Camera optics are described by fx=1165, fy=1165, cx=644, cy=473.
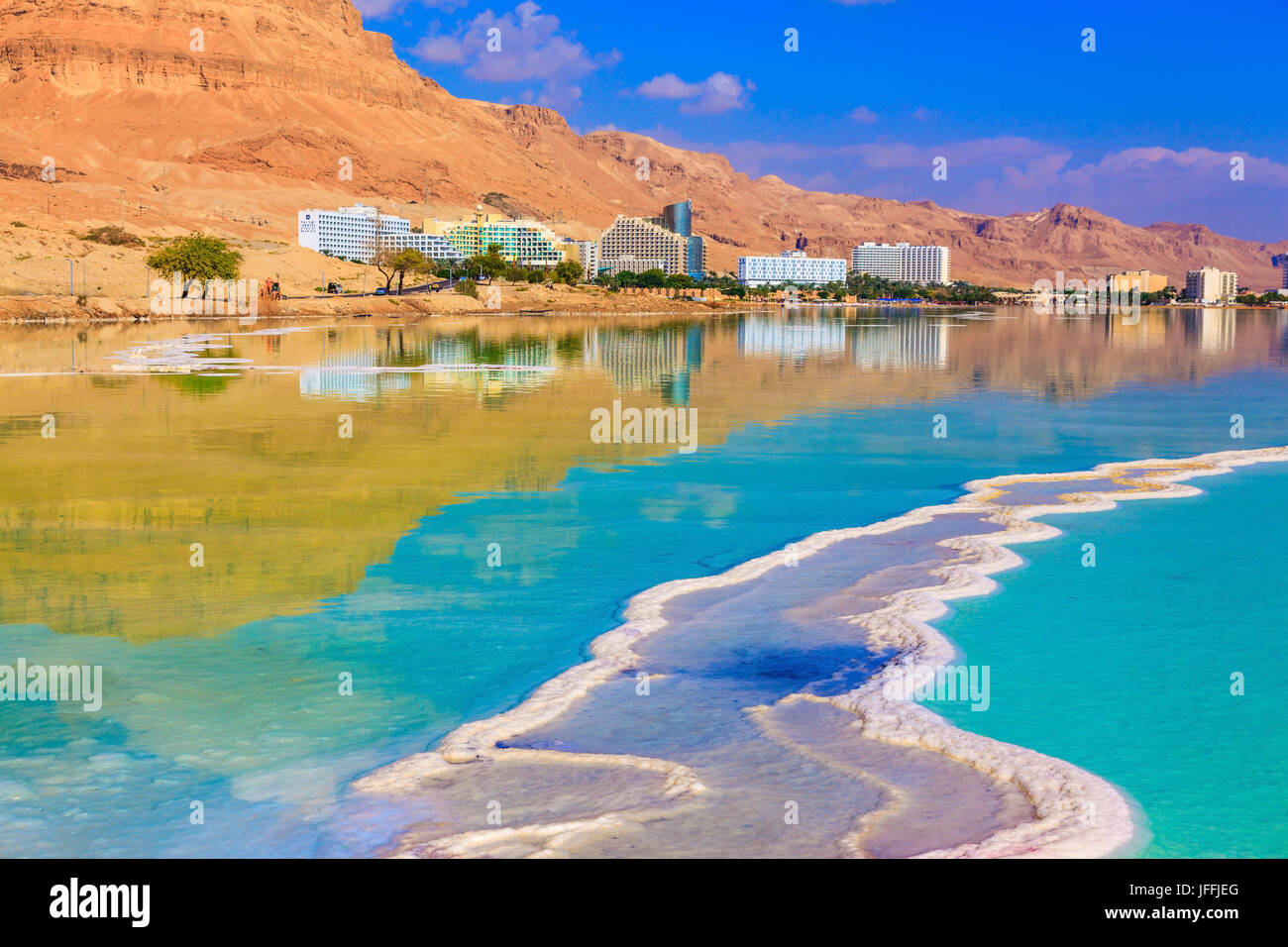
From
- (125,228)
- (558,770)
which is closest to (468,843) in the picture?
(558,770)

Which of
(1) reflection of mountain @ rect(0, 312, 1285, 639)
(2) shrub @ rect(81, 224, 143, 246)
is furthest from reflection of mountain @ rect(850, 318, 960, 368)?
(2) shrub @ rect(81, 224, 143, 246)

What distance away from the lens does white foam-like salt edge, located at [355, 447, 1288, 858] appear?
341 inches

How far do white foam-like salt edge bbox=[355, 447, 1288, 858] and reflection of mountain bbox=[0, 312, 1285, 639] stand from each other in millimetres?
4605

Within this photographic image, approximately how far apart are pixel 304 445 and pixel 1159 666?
20822mm

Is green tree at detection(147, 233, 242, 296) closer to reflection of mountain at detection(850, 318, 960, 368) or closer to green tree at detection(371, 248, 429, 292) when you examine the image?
green tree at detection(371, 248, 429, 292)

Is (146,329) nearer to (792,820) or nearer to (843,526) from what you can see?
(843,526)

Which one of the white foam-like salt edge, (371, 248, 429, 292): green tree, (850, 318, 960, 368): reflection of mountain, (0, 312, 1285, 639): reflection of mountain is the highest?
(371, 248, 429, 292): green tree

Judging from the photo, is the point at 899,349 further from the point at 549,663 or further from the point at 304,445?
the point at 549,663

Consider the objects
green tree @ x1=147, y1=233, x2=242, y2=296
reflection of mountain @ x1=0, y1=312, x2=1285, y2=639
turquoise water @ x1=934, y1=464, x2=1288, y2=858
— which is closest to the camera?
turquoise water @ x1=934, y1=464, x2=1288, y2=858

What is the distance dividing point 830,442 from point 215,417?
17.4 metres

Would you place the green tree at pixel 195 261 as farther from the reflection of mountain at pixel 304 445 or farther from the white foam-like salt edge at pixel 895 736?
the white foam-like salt edge at pixel 895 736

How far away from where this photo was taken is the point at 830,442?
30328 mm

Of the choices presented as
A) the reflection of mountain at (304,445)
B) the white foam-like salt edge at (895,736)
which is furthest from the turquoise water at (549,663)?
the reflection of mountain at (304,445)

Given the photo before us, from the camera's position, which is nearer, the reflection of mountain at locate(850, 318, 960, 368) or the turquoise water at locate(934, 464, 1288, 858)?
the turquoise water at locate(934, 464, 1288, 858)
